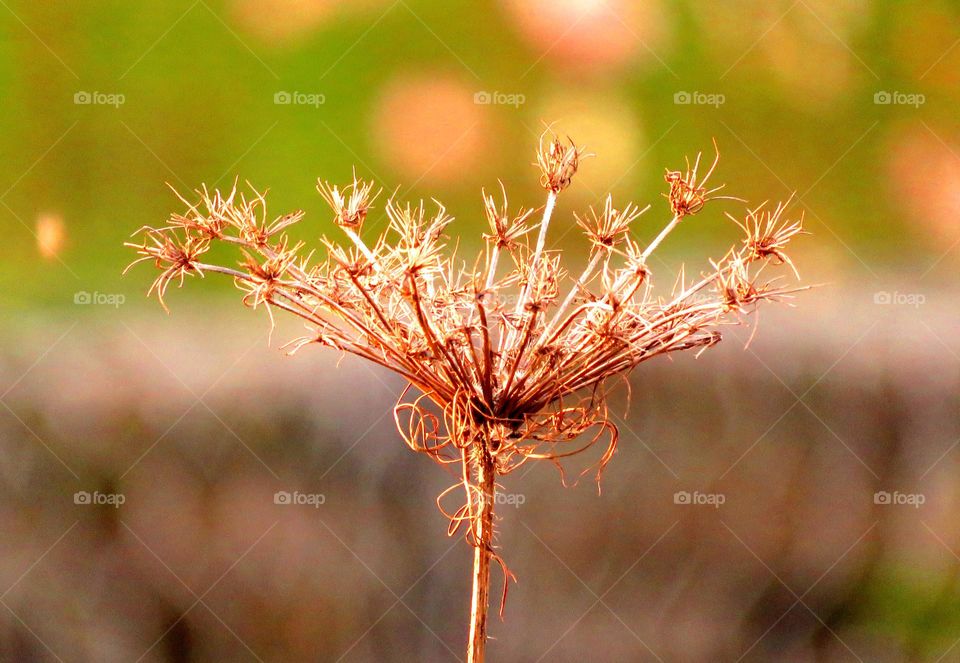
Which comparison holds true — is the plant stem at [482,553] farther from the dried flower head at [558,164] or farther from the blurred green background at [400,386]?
the blurred green background at [400,386]

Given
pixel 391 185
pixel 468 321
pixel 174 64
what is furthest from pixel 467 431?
pixel 174 64

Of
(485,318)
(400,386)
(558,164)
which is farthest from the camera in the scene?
(400,386)

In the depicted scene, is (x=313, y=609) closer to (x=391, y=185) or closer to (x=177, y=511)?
(x=177, y=511)

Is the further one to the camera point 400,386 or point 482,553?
point 400,386

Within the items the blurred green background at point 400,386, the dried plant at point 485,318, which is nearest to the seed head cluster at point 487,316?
the dried plant at point 485,318

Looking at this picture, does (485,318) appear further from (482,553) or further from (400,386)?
(400,386)

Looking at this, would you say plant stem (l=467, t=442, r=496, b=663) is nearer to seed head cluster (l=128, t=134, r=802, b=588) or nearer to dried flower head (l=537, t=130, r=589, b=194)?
seed head cluster (l=128, t=134, r=802, b=588)

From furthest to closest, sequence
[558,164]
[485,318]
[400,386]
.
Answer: [400,386], [558,164], [485,318]

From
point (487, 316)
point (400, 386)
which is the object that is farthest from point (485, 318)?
point (400, 386)

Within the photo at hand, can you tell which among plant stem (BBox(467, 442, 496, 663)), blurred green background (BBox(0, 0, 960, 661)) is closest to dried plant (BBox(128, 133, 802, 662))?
plant stem (BBox(467, 442, 496, 663))
